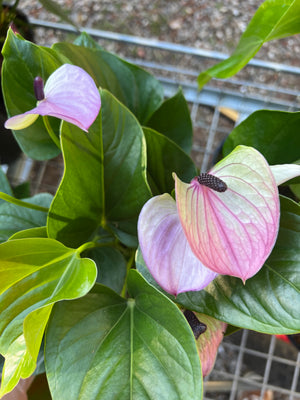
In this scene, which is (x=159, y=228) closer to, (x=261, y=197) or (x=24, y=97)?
(x=261, y=197)

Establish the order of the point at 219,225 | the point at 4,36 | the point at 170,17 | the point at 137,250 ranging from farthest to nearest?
the point at 170,17 < the point at 4,36 < the point at 137,250 < the point at 219,225

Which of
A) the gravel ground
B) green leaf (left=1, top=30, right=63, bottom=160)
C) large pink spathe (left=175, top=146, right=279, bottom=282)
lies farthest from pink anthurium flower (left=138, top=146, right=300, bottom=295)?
the gravel ground

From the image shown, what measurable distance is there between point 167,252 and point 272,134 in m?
0.20

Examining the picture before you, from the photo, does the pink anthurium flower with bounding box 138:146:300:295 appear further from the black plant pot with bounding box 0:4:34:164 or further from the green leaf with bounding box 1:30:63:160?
the black plant pot with bounding box 0:4:34:164

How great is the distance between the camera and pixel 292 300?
15.4 inches

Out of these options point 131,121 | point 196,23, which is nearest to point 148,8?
point 196,23

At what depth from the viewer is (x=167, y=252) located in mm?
376

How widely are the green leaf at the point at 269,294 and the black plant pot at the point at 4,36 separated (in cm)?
52

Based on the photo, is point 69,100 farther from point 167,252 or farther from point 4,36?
point 4,36

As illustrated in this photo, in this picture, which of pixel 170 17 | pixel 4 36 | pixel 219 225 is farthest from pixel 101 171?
pixel 170 17

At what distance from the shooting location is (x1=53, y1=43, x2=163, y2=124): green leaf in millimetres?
523

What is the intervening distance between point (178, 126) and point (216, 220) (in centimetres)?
28

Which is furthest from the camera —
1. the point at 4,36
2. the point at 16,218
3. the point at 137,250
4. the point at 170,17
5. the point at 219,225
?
the point at 170,17

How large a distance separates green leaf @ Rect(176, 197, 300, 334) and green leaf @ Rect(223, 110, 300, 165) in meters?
0.10
